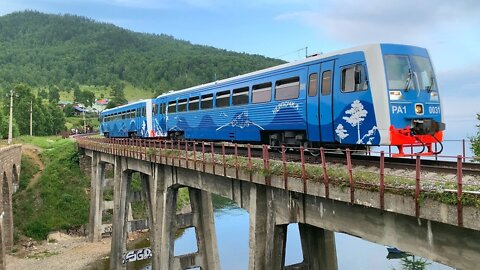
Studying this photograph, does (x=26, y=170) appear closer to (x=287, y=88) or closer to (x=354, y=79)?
(x=287, y=88)

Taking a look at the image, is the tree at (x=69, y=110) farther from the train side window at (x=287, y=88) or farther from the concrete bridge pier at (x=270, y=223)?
the concrete bridge pier at (x=270, y=223)

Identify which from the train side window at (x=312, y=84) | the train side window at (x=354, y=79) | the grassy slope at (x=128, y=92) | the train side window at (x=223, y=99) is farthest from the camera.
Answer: the grassy slope at (x=128, y=92)

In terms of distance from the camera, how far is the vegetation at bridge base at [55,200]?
3675 centimetres

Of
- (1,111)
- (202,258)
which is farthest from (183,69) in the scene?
(202,258)

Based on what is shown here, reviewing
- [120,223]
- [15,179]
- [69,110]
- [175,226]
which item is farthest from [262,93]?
[69,110]

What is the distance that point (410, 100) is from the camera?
1059 centimetres

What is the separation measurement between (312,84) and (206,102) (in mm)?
7839

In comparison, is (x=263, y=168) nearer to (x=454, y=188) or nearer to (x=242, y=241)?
(x=454, y=188)

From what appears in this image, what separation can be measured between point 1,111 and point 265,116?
6416 centimetres

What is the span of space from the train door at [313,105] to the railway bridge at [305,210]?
1757 mm

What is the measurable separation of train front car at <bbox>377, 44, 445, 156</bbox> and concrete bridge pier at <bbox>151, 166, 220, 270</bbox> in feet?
37.8

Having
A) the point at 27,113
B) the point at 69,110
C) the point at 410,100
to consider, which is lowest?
the point at 410,100

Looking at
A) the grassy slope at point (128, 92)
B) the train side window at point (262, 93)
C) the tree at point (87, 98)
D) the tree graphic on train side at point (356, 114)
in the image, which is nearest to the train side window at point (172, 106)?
the train side window at point (262, 93)

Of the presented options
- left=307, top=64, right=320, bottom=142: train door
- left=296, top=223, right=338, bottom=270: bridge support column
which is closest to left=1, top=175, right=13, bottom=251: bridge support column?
left=296, top=223, right=338, bottom=270: bridge support column
